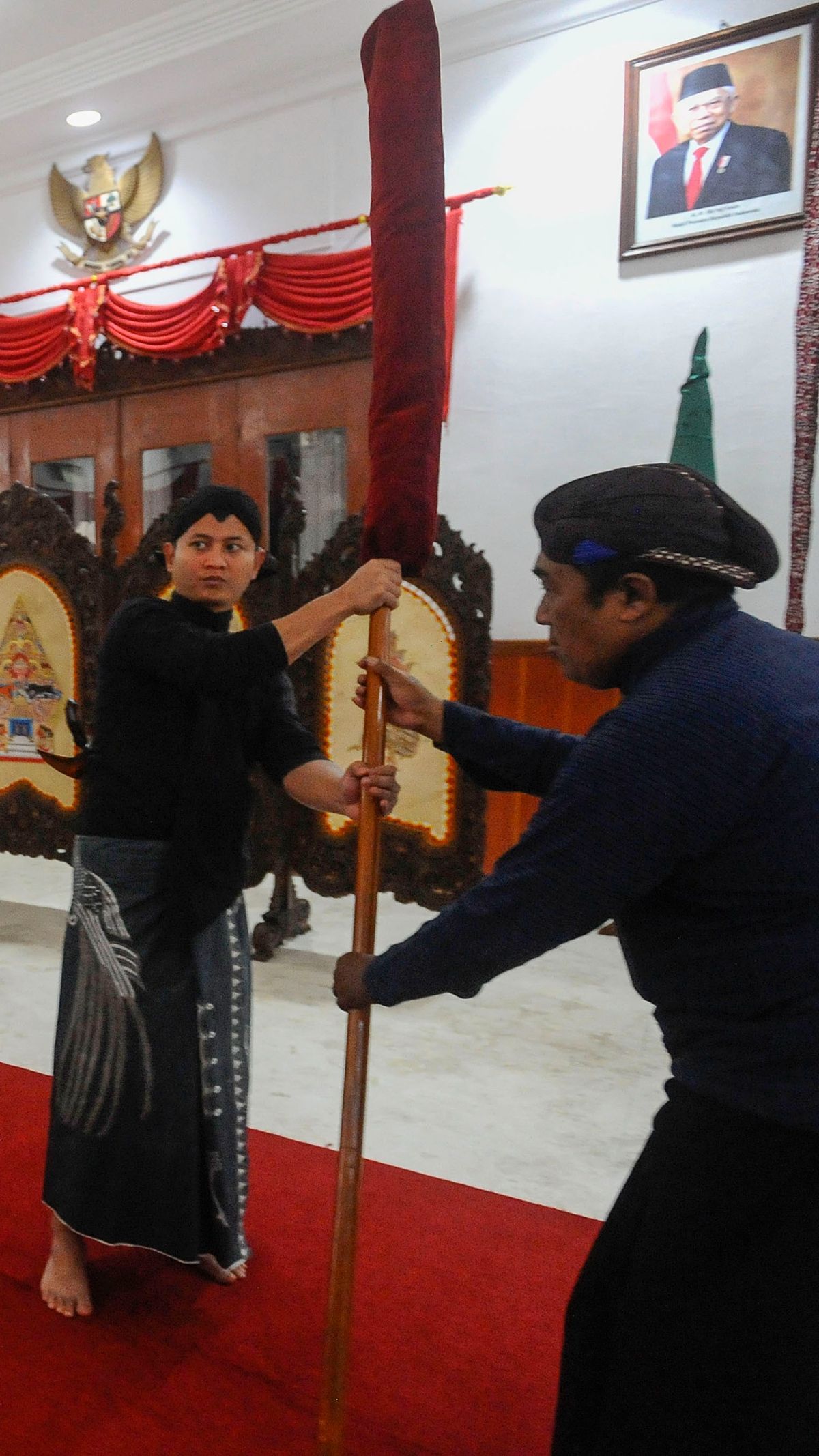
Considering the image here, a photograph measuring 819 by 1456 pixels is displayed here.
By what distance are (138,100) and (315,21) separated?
1242mm

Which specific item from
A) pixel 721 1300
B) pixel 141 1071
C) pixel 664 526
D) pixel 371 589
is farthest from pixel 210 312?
pixel 721 1300

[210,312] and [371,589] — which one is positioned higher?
[210,312]

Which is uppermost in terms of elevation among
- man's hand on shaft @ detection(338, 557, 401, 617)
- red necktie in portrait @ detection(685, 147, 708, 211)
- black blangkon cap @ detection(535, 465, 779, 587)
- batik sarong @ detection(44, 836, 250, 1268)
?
red necktie in portrait @ detection(685, 147, 708, 211)

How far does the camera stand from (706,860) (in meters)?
0.97

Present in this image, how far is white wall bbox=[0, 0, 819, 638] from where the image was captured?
406cm

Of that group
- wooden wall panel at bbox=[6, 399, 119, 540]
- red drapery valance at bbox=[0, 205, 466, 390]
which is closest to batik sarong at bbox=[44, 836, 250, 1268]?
red drapery valance at bbox=[0, 205, 466, 390]

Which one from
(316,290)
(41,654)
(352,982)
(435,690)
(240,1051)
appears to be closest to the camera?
(352,982)

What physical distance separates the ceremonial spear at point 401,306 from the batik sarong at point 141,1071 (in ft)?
1.44

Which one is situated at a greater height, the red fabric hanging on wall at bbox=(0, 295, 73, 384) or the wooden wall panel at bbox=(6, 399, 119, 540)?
the red fabric hanging on wall at bbox=(0, 295, 73, 384)

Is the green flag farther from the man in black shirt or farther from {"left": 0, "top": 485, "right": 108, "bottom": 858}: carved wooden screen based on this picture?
{"left": 0, "top": 485, "right": 108, "bottom": 858}: carved wooden screen

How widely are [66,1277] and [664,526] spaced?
163 centimetres

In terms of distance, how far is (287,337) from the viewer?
5.06 meters

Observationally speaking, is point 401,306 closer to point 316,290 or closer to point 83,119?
point 316,290

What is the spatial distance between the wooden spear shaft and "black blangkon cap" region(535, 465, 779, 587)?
0.46 meters
